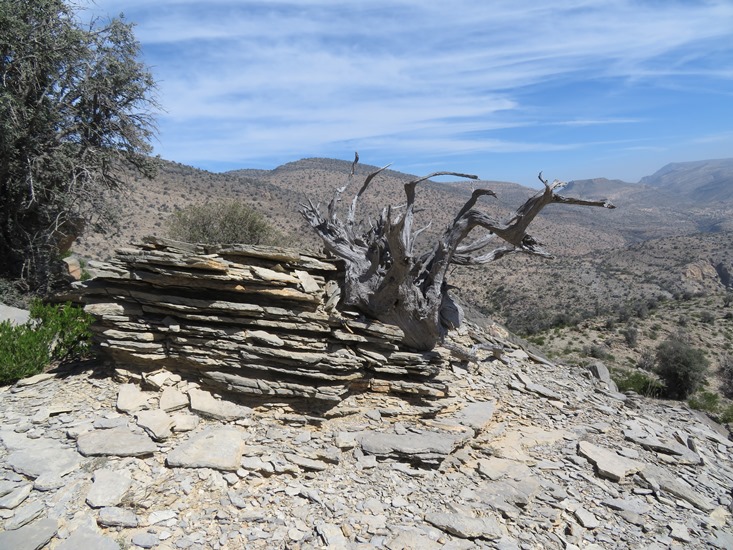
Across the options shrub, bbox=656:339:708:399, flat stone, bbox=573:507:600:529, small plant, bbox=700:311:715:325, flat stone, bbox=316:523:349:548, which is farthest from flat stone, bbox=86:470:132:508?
small plant, bbox=700:311:715:325

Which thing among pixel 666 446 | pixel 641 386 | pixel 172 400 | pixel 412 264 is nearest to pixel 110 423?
pixel 172 400

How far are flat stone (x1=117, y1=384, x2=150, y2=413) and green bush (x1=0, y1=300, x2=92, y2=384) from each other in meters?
1.36

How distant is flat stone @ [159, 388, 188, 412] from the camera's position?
5.77 m

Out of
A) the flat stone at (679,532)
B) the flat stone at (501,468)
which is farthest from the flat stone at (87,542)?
the flat stone at (679,532)

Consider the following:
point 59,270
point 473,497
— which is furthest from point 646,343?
point 59,270

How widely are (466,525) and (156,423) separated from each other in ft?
11.4

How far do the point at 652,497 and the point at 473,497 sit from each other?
7.50 feet

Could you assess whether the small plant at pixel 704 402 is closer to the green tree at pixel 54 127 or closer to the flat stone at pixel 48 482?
the flat stone at pixel 48 482

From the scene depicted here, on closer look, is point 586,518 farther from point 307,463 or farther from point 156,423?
point 156,423

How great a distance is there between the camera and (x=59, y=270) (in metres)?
11.6

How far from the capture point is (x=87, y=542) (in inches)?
154

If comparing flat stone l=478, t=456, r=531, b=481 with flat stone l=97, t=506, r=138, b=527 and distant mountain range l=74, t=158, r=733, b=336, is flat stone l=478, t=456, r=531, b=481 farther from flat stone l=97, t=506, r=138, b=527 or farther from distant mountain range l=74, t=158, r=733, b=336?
distant mountain range l=74, t=158, r=733, b=336

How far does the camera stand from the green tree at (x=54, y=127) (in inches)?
393

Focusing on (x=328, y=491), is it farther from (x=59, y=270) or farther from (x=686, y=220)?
(x=686, y=220)
